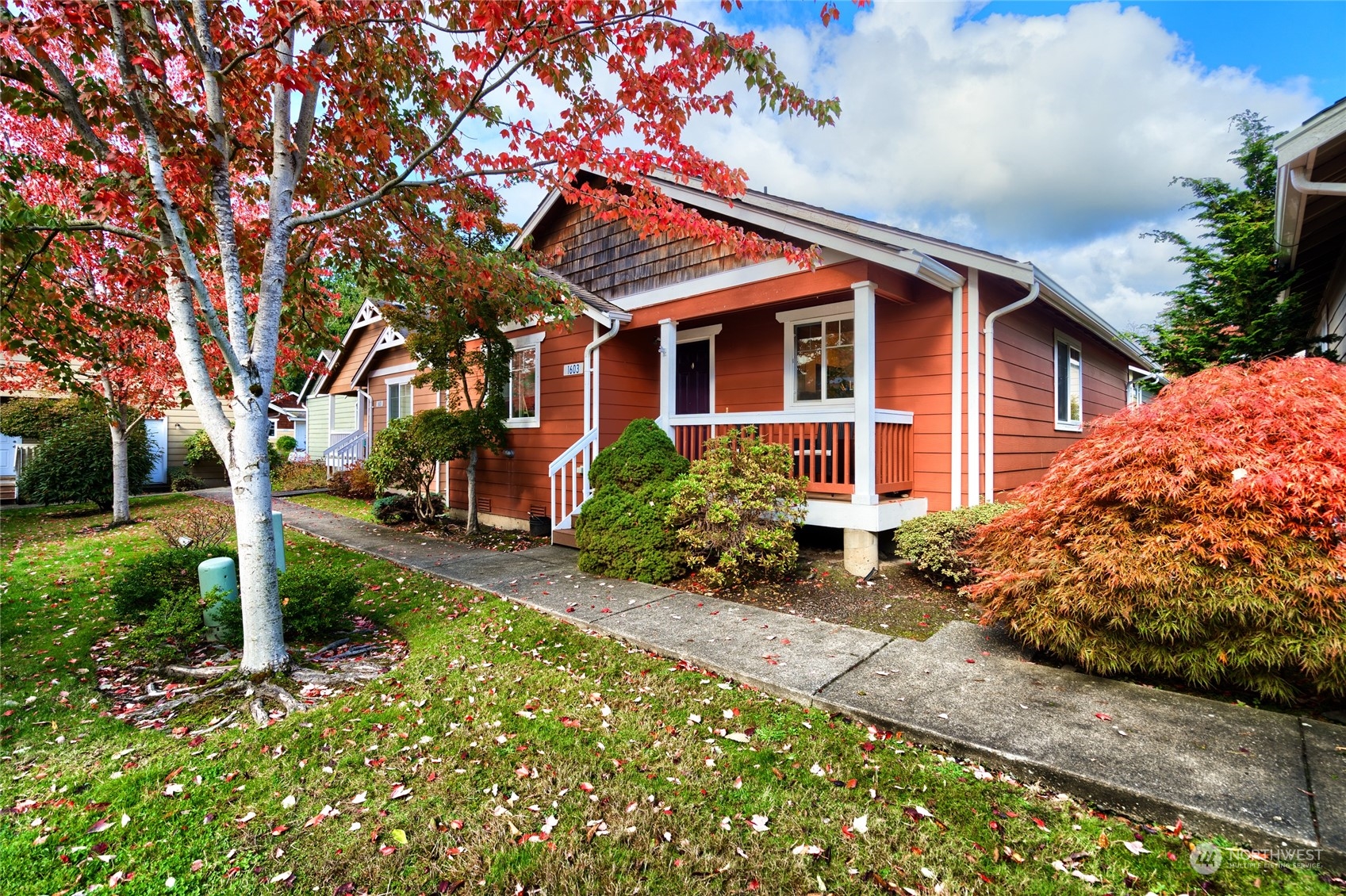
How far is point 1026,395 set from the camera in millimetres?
8133

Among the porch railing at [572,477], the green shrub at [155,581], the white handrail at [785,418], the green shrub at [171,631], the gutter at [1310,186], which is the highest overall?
the gutter at [1310,186]

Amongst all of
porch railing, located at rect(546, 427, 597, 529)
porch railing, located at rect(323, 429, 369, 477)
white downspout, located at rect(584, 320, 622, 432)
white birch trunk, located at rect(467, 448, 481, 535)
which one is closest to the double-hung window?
white downspout, located at rect(584, 320, 622, 432)

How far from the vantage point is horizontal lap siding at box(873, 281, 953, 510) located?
6.90 meters

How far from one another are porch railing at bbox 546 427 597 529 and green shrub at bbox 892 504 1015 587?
4259 mm

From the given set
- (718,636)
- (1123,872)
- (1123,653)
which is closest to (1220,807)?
(1123,872)

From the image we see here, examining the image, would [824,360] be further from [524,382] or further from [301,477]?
[301,477]

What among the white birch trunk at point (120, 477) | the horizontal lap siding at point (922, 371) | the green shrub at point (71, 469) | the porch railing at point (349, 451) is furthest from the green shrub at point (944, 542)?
the green shrub at point (71, 469)

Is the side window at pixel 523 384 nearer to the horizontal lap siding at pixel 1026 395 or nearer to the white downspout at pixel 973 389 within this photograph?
the white downspout at pixel 973 389

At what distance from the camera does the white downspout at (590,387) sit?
8.78m

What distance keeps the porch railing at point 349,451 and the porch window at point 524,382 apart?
22.5 feet

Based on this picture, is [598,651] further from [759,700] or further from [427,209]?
[427,209]

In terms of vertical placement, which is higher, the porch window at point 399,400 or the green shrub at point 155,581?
the porch window at point 399,400

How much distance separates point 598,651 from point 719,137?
7115 mm

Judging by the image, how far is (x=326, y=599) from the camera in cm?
449
